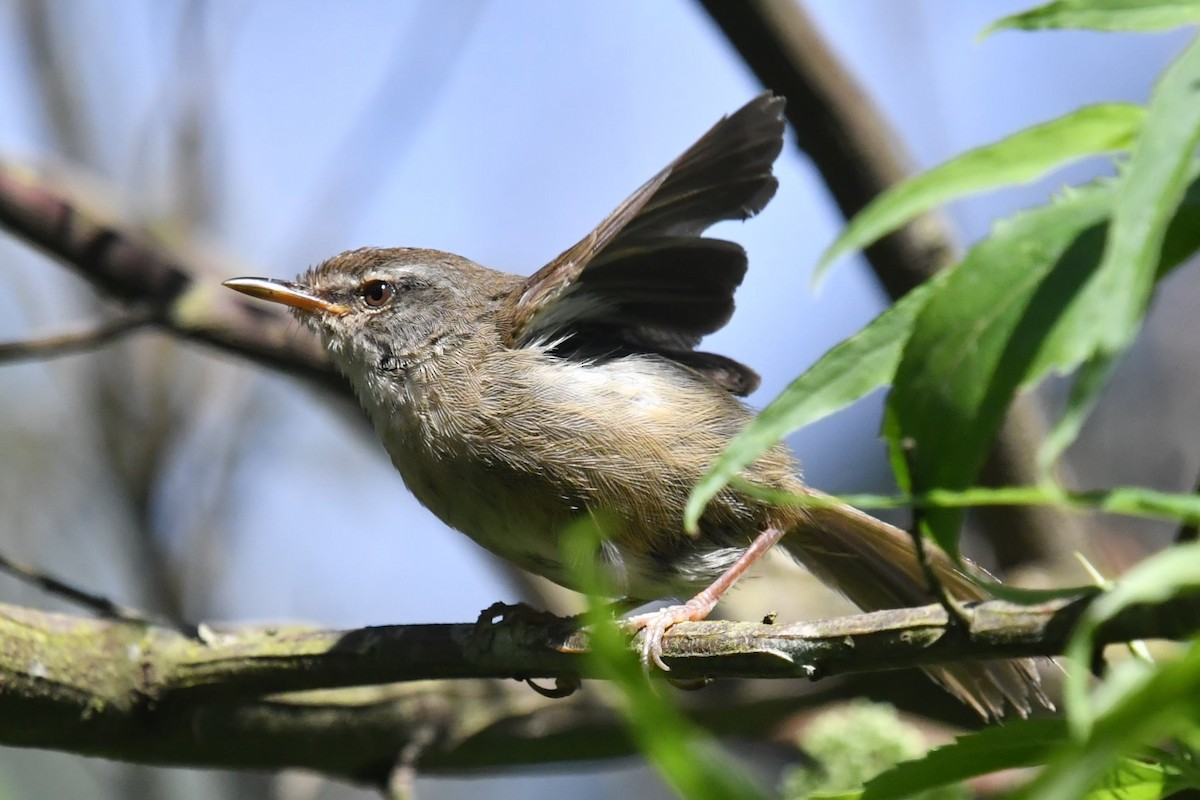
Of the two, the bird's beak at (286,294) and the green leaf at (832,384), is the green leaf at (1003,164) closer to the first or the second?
the green leaf at (832,384)

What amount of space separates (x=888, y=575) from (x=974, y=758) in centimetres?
248

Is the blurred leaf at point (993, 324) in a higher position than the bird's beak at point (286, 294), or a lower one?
lower

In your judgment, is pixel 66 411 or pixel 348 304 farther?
pixel 66 411

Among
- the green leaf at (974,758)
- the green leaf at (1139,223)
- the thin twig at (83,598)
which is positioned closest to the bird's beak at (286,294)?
the thin twig at (83,598)

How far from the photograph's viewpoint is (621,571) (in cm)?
386

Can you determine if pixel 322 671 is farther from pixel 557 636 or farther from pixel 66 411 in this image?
pixel 66 411

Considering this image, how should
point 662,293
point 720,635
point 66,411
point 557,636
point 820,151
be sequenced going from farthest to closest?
1. point 66,411
2. point 820,151
3. point 662,293
4. point 557,636
5. point 720,635

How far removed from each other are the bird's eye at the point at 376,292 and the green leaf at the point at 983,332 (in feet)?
11.8

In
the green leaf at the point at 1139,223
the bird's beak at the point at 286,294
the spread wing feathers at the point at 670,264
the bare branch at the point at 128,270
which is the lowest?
the green leaf at the point at 1139,223

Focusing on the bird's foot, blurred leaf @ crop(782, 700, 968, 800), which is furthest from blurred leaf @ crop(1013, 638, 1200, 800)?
blurred leaf @ crop(782, 700, 968, 800)

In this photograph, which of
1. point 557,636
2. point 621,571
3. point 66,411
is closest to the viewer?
point 557,636

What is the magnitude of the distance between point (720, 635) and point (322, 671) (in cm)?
113

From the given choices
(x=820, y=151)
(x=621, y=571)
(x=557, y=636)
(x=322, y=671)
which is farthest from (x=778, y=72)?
(x=322, y=671)

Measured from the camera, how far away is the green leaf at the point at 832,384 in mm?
1461
